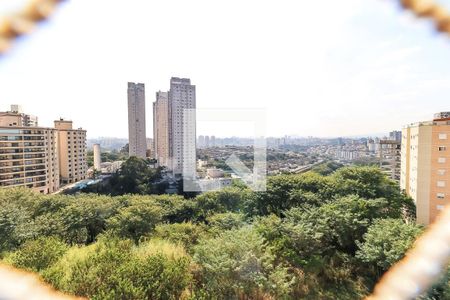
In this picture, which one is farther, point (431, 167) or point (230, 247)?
point (431, 167)

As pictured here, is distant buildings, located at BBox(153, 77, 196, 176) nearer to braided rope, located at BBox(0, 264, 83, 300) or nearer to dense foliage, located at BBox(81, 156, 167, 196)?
dense foliage, located at BBox(81, 156, 167, 196)

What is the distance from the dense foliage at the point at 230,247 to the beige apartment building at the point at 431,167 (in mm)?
3890

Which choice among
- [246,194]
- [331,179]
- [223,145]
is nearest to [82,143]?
[223,145]

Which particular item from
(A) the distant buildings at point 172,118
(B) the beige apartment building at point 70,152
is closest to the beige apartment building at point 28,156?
(B) the beige apartment building at point 70,152

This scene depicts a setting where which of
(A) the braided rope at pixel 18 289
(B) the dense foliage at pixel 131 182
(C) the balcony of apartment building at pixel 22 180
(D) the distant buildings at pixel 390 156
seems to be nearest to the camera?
(A) the braided rope at pixel 18 289

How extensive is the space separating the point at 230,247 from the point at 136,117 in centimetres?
2178

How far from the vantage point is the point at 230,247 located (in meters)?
3.17

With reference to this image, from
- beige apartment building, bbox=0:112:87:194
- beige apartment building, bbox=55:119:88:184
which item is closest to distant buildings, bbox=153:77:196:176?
beige apartment building, bbox=55:119:88:184

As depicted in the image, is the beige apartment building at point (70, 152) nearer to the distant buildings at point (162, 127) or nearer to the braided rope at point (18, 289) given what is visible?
the distant buildings at point (162, 127)

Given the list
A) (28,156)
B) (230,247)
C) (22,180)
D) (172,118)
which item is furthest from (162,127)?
(230,247)

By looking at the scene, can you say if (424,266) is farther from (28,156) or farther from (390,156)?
(390,156)

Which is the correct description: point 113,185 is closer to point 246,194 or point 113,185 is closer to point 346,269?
point 246,194

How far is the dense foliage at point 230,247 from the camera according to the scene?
280 cm

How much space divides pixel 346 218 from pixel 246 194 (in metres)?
3.21
